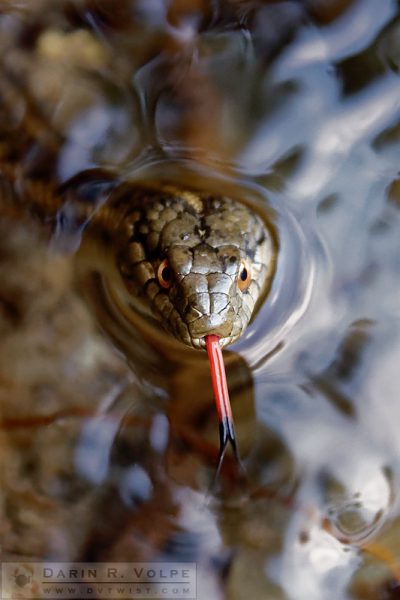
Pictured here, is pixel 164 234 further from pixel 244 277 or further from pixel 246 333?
pixel 246 333

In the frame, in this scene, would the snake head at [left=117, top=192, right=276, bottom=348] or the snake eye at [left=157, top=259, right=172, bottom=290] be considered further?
the snake eye at [left=157, top=259, right=172, bottom=290]

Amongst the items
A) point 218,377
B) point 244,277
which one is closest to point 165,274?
point 244,277

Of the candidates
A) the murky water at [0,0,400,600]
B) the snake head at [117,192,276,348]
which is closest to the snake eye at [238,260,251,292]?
the snake head at [117,192,276,348]

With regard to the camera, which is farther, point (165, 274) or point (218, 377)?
point (165, 274)

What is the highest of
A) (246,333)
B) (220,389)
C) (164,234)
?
(164,234)

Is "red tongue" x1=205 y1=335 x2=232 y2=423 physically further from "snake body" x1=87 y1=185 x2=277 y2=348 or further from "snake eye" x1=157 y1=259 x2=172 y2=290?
"snake eye" x1=157 y1=259 x2=172 y2=290

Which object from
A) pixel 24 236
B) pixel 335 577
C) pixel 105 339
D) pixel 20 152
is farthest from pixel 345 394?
pixel 20 152

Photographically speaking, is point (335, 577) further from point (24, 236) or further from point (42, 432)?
point (24, 236)
